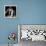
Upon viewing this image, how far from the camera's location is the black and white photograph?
143 inches

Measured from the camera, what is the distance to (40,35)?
3.52 meters

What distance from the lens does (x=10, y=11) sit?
3.63 meters

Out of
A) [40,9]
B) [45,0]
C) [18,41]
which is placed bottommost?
[18,41]

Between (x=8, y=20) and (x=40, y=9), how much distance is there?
0.89m

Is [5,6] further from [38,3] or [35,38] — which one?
[35,38]

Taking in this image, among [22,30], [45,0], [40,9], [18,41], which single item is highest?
[45,0]

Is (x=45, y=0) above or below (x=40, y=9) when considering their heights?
above

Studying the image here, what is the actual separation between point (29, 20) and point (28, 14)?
0.52ft

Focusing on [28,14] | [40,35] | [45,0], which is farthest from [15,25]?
[45,0]

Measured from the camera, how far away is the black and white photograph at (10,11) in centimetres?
362

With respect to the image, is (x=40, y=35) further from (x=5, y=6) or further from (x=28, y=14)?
(x=5, y=6)

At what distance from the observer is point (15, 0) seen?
3639 mm

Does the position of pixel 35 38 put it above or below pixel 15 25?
below

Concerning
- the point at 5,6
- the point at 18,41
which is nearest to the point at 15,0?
the point at 5,6
